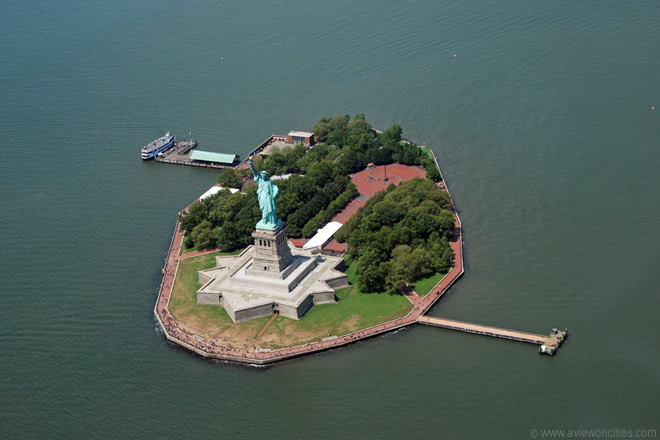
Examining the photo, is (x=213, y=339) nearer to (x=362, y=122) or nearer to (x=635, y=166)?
(x=362, y=122)

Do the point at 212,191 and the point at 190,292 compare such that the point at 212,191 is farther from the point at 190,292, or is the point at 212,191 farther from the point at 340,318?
the point at 340,318

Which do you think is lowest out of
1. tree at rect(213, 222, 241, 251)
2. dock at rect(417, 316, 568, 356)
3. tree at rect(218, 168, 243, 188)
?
dock at rect(417, 316, 568, 356)

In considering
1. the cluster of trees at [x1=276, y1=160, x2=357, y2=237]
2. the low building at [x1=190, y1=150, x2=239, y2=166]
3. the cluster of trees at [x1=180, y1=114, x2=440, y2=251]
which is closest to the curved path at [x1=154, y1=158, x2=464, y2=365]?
the cluster of trees at [x1=180, y1=114, x2=440, y2=251]

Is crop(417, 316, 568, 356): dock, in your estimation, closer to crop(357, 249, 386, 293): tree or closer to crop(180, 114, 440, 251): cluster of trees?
crop(357, 249, 386, 293): tree

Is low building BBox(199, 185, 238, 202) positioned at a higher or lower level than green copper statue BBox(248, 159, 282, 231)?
lower

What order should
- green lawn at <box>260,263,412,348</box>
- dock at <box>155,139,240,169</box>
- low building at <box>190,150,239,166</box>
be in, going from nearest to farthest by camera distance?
green lawn at <box>260,263,412,348</box>
low building at <box>190,150,239,166</box>
dock at <box>155,139,240,169</box>

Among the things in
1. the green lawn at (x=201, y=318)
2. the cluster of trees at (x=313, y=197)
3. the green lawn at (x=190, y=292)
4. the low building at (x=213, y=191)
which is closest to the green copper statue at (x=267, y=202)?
the green lawn at (x=201, y=318)

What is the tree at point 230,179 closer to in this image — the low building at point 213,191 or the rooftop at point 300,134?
the low building at point 213,191
